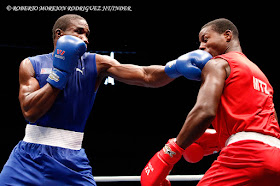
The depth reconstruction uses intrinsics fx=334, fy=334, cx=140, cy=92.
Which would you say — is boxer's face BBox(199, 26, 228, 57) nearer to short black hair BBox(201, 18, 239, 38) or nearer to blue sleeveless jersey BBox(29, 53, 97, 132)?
short black hair BBox(201, 18, 239, 38)

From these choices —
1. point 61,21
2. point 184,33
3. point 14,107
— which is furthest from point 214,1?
point 14,107

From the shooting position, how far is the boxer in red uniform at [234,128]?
Result: 1.63 meters

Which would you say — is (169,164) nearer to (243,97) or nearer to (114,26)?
(243,97)

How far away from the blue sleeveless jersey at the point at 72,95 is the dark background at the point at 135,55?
273 centimetres

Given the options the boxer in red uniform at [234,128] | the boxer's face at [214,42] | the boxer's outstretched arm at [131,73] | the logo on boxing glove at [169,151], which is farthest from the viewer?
the boxer's outstretched arm at [131,73]

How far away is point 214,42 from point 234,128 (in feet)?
2.20

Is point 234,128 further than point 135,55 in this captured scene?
No

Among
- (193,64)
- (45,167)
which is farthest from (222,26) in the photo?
(45,167)

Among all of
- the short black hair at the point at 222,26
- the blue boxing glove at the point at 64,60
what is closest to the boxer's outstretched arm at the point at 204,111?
the short black hair at the point at 222,26

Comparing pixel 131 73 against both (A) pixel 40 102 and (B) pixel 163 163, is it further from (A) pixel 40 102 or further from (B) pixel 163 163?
(B) pixel 163 163

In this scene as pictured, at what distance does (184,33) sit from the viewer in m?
5.23

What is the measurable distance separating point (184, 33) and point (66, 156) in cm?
368

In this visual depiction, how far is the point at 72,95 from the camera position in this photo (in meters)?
2.15

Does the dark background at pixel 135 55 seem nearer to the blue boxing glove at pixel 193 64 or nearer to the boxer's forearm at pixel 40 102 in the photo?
the blue boxing glove at pixel 193 64
